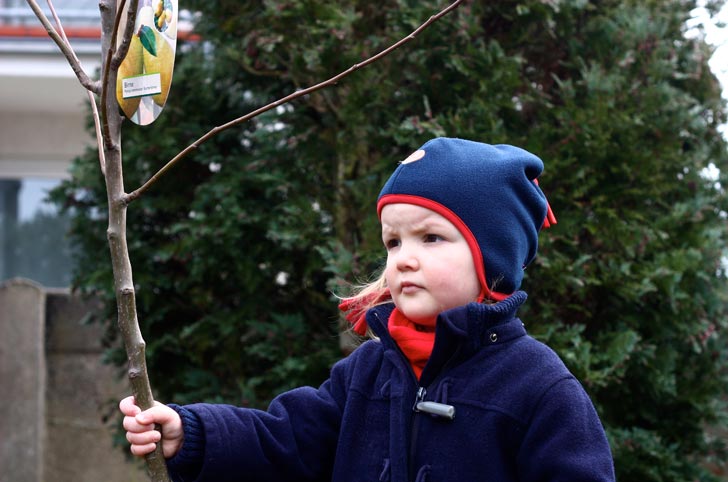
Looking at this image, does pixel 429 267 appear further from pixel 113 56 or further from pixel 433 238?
pixel 113 56

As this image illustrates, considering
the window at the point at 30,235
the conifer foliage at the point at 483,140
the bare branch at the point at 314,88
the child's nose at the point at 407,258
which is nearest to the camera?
the bare branch at the point at 314,88

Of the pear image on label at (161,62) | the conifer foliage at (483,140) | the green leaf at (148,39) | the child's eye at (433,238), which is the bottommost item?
the conifer foliage at (483,140)

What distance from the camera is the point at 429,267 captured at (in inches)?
75.6

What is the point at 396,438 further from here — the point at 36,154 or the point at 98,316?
the point at 36,154

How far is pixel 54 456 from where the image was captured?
576 cm

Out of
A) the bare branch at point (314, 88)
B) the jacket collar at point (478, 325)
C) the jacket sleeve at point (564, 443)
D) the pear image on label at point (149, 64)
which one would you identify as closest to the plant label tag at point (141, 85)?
the pear image on label at point (149, 64)

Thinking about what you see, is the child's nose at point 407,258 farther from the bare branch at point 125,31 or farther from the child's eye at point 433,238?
the bare branch at point 125,31

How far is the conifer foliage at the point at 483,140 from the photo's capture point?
11.2 ft

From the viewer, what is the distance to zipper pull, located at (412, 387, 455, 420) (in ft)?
6.11

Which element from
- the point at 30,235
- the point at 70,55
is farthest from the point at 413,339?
the point at 30,235

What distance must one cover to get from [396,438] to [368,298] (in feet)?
1.44

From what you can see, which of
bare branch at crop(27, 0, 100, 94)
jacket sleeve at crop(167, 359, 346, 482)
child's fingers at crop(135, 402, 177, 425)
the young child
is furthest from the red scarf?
bare branch at crop(27, 0, 100, 94)

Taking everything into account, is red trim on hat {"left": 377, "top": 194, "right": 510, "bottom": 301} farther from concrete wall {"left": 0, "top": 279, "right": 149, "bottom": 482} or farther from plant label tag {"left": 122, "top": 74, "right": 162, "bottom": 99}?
concrete wall {"left": 0, "top": 279, "right": 149, "bottom": 482}

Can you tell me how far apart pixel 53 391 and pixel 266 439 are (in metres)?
4.14
